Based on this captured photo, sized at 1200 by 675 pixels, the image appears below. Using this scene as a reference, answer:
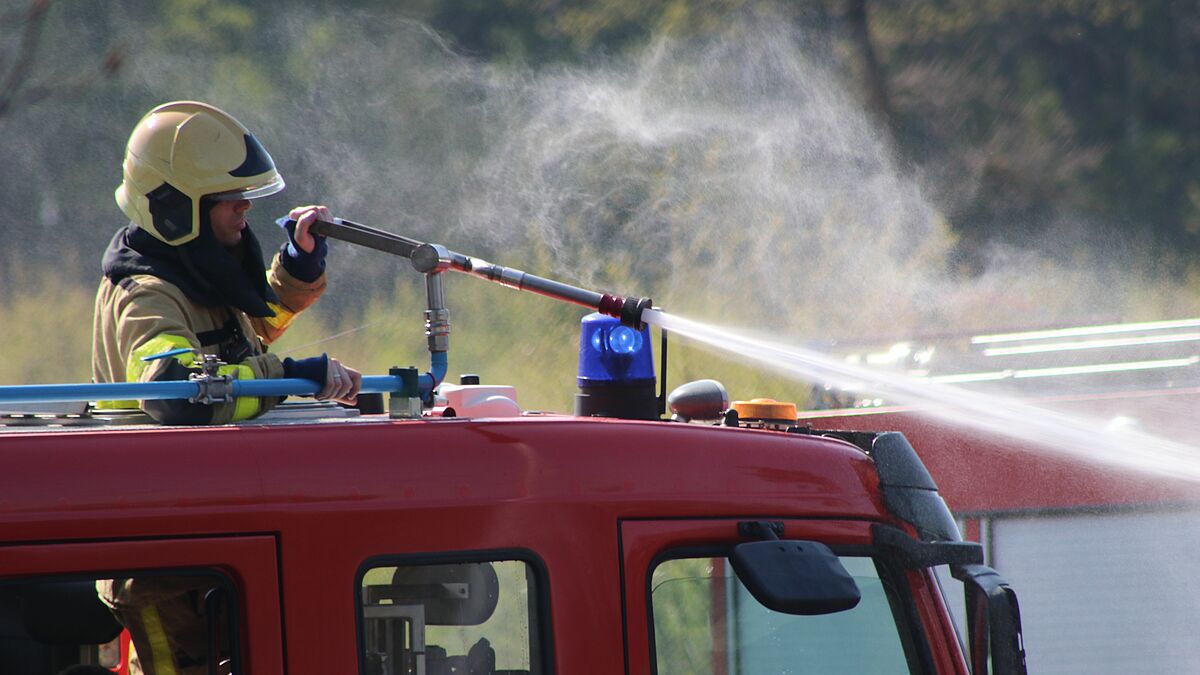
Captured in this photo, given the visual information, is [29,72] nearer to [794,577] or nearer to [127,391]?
[127,391]

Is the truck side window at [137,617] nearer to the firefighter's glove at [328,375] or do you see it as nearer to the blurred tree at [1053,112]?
the firefighter's glove at [328,375]

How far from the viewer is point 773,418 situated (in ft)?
9.38

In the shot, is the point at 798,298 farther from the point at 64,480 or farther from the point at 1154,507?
the point at 64,480

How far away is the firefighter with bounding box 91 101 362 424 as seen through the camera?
8.91 feet

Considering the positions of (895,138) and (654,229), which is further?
(895,138)

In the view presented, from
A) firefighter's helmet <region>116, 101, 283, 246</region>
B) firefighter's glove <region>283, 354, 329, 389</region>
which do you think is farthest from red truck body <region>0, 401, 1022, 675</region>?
firefighter's helmet <region>116, 101, 283, 246</region>

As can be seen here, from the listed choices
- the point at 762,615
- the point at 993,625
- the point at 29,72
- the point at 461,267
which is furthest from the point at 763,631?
the point at 29,72

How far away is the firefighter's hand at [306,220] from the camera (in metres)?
3.14

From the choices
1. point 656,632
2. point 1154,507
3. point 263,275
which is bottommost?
point 1154,507

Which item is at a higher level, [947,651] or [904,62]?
[904,62]

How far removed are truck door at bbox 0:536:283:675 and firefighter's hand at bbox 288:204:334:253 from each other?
1040 millimetres

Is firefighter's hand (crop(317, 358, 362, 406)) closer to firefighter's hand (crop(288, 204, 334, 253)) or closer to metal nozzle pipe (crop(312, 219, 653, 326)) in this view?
metal nozzle pipe (crop(312, 219, 653, 326))

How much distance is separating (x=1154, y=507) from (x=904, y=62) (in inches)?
416

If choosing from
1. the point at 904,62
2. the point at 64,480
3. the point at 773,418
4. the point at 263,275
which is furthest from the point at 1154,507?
the point at 904,62
